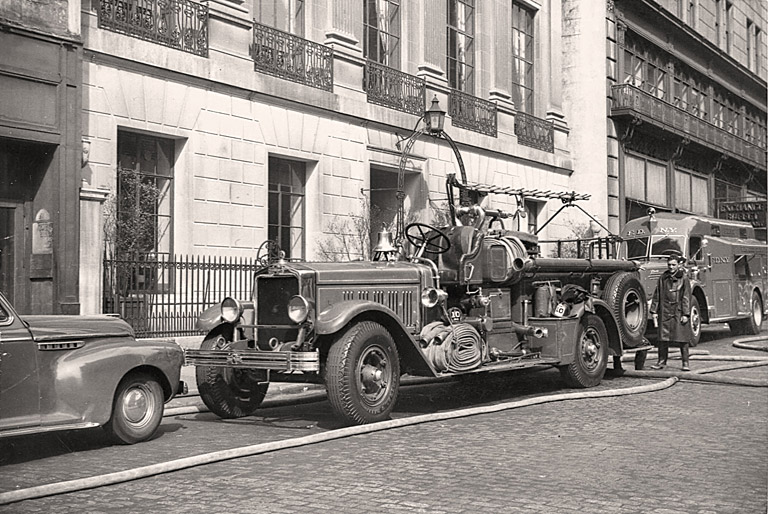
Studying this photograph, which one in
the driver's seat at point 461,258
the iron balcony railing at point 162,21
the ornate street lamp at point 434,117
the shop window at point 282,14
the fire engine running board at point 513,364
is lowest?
the fire engine running board at point 513,364

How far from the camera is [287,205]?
2016cm

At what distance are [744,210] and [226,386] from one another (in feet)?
117

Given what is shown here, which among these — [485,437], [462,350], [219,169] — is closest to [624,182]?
[219,169]

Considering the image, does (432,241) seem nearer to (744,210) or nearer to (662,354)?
(662,354)

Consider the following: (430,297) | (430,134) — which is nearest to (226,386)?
(430,297)

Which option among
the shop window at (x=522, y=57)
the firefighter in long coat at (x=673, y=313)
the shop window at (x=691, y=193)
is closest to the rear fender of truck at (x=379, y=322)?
the firefighter in long coat at (x=673, y=313)

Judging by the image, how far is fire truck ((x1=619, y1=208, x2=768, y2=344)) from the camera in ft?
67.1

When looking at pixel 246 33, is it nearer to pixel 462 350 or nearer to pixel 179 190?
pixel 179 190

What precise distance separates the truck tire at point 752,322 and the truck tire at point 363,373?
53.0 ft

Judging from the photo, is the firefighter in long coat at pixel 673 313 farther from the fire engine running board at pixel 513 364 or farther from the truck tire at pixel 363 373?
the truck tire at pixel 363 373

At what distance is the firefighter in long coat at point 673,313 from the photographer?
1409 centimetres

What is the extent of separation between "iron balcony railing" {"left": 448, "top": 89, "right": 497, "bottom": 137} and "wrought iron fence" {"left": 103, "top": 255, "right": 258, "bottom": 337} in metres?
9.78

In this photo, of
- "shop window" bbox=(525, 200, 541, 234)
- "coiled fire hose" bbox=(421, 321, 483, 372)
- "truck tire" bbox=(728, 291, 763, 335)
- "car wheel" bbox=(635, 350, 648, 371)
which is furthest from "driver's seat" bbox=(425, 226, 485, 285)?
"shop window" bbox=(525, 200, 541, 234)

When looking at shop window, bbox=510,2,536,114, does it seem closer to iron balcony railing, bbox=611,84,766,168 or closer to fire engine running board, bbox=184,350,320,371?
iron balcony railing, bbox=611,84,766,168
